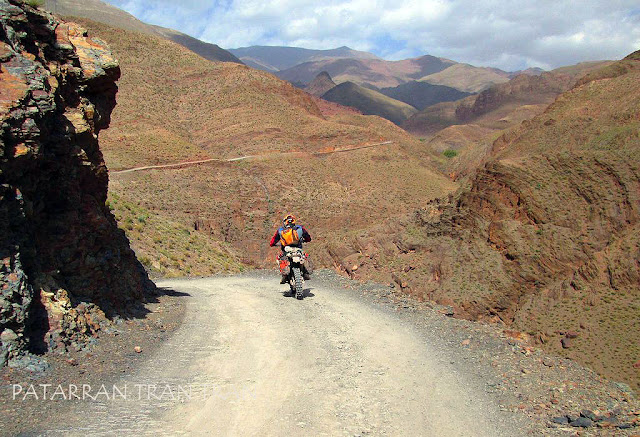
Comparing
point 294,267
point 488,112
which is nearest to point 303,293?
point 294,267

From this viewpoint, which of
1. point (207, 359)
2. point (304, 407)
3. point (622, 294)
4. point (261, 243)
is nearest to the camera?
point (304, 407)

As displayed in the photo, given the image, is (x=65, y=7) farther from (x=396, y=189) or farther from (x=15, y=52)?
(x=15, y=52)

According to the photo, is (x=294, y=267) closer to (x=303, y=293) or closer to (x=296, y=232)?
(x=303, y=293)

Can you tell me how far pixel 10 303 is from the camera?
19.9ft

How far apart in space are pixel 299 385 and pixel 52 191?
4.84 m

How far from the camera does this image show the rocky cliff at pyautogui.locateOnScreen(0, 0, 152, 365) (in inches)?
255

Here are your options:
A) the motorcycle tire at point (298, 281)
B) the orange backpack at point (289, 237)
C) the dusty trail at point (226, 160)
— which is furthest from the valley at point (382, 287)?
the dusty trail at point (226, 160)

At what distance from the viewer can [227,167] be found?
153 ft

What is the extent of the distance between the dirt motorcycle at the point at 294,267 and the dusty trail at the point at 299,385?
2192 mm

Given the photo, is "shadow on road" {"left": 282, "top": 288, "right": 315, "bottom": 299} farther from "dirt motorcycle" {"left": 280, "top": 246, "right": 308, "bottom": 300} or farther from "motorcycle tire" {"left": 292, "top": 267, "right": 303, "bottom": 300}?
"motorcycle tire" {"left": 292, "top": 267, "right": 303, "bottom": 300}

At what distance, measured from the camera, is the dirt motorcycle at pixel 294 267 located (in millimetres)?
12276

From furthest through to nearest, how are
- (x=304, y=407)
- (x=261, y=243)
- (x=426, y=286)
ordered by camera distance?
(x=261, y=243) → (x=426, y=286) → (x=304, y=407)

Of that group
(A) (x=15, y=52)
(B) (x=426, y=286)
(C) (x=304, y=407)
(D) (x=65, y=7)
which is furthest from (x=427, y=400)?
(D) (x=65, y=7)

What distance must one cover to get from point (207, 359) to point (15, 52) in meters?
5.12
